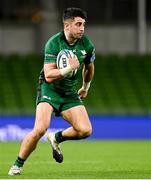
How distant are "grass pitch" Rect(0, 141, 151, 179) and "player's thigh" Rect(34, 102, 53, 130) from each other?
67 centimetres

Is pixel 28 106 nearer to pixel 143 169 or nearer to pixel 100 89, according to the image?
pixel 100 89

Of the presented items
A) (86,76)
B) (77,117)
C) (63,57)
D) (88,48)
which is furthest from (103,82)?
(63,57)

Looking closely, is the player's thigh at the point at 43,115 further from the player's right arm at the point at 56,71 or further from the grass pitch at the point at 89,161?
the grass pitch at the point at 89,161

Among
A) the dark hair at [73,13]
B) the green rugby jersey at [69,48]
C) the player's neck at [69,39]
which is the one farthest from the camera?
the player's neck at [69,39]

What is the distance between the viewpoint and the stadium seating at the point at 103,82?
83.0 feet

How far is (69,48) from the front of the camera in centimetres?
1167

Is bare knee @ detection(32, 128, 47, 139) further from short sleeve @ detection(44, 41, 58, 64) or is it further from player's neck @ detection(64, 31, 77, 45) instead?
player's neck @ detection(64, 31, 77, 45)

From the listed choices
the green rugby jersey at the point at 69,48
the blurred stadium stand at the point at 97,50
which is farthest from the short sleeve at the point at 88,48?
the blurred stadium stand at the point at 97,50

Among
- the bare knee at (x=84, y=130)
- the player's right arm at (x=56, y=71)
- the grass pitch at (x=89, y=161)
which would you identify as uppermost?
the player's right arm at (x=56, y=71)

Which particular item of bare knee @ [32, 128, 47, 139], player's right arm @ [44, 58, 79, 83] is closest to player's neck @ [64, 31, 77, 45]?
player's right arm @ [44, 58, 79, 83]

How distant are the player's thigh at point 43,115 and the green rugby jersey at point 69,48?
13.0 inches

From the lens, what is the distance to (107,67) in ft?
Answer: 90.0

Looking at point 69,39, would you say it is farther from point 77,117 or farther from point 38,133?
point 38,133

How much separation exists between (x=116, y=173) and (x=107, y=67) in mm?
15554
